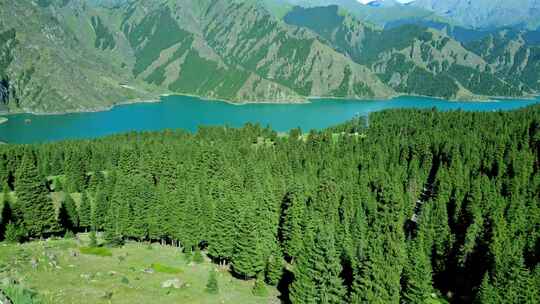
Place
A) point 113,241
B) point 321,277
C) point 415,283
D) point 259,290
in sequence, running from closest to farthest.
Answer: point 321,277
point 415,283
point 259,290
point 113,241

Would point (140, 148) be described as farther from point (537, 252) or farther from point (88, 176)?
point (537, 252)

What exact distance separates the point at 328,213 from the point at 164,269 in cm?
4292

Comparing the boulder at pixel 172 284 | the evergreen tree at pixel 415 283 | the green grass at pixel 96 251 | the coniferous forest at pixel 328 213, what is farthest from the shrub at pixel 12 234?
the evergreen tree at pixel 415 283

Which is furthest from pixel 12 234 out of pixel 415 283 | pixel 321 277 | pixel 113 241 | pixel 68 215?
pixel 415 283

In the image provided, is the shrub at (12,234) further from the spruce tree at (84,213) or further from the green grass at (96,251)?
the spruce tree at (84,213)

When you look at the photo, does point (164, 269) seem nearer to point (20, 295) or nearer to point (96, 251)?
point (96, 251)

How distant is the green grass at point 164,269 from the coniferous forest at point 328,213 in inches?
372

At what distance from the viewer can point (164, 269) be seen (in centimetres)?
6575

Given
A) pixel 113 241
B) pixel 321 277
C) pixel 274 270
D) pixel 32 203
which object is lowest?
pixel 274 270

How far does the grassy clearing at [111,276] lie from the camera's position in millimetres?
50062

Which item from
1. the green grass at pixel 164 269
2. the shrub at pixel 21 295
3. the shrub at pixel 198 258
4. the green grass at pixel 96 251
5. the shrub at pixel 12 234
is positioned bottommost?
the shrub at pixel 198 258

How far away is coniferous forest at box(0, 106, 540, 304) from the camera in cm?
6016

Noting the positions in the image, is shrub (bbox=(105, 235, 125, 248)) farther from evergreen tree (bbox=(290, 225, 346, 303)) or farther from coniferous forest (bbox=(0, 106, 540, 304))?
evergreen tree (bbox=(290, 225, 346, 303))

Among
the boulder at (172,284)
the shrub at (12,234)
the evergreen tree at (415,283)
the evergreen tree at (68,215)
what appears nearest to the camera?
the boulder at (172,284)
